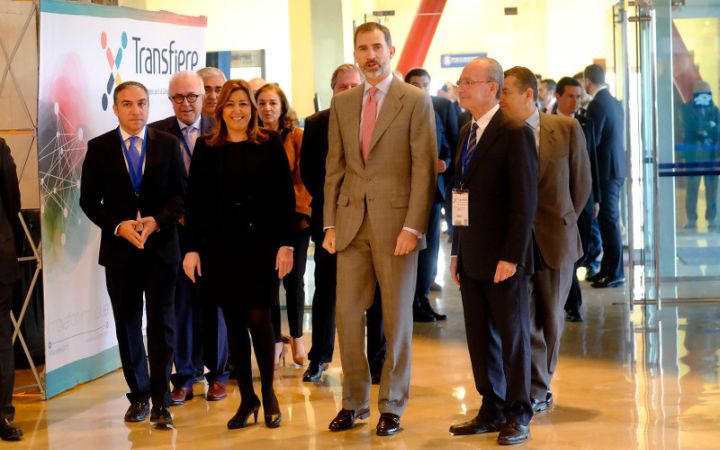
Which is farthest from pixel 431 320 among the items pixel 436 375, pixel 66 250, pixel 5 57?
pixel 5 57

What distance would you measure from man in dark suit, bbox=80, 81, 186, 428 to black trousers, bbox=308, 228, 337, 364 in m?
1.00

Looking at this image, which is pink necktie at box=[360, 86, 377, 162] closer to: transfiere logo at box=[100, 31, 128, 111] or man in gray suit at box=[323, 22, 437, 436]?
man in gray suit at box=[323, 22, 437, 436]

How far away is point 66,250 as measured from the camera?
19.4ft

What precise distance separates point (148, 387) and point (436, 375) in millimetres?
1636

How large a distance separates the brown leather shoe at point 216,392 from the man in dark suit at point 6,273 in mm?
1031

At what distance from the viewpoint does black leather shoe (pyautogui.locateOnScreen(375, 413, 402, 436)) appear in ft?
15.7

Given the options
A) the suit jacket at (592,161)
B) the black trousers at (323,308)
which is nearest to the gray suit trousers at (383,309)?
the black trousers at (323,308)

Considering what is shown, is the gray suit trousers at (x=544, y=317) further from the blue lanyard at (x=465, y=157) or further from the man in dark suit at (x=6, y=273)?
the man in dark suit at (x=6, y=273)

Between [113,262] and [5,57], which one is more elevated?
[5,57]

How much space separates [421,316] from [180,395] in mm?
2542

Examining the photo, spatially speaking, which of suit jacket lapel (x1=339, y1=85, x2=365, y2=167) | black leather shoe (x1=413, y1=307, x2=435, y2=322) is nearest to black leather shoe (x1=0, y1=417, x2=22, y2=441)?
suit jacket lapel (x1=339, y1=85, x2=365, y2=167)

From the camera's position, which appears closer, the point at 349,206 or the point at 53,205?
the point at 349,206

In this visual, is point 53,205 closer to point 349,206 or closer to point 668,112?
point 349,206

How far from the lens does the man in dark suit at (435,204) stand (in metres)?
7.20
